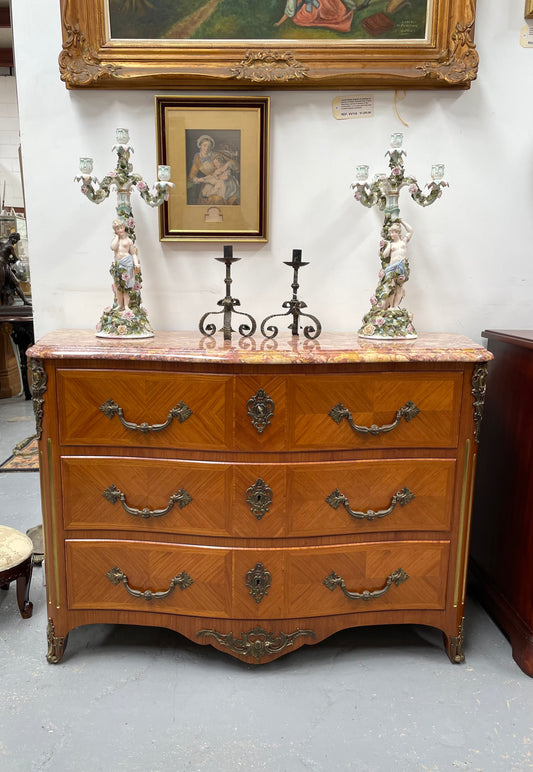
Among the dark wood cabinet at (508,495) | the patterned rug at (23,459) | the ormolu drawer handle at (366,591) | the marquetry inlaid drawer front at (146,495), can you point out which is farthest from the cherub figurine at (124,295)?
the patterned rug at (23,459)

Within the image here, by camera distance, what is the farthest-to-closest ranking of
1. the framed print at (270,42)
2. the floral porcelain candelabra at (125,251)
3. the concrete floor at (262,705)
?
1. the framed print at (270,42)
2. the floral porcelain candelabra at (125,251)
3. the concrete floor at (262,705)

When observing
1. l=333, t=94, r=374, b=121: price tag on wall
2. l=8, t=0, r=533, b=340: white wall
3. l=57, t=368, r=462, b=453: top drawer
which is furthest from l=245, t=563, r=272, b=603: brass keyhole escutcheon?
l=333, t=94, r=374, b=121: price tag on wall

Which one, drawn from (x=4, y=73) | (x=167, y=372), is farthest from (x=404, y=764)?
(x=4, y=73)

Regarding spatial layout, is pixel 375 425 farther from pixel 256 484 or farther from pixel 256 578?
pixel 256 578

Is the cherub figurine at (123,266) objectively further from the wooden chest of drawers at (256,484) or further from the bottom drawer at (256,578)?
the bottom drawer at (256,578)

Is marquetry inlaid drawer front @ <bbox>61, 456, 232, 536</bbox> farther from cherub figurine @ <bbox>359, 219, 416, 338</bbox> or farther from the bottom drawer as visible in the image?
cherub figurine @ <bbox>359, 219, 416, 338</bbox>

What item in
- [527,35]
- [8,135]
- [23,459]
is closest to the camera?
[527,35]

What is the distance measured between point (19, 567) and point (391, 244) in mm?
1897

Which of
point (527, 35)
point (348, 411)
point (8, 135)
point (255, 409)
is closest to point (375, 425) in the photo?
point (348, 411)

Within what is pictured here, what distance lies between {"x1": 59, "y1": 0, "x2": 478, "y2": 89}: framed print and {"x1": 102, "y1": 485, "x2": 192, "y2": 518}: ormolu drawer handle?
1517mm

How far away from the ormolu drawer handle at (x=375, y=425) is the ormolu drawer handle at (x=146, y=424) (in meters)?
0.47

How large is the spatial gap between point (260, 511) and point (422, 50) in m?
1.80

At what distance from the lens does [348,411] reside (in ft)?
5.82

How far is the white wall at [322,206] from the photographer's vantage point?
6.97 ft
